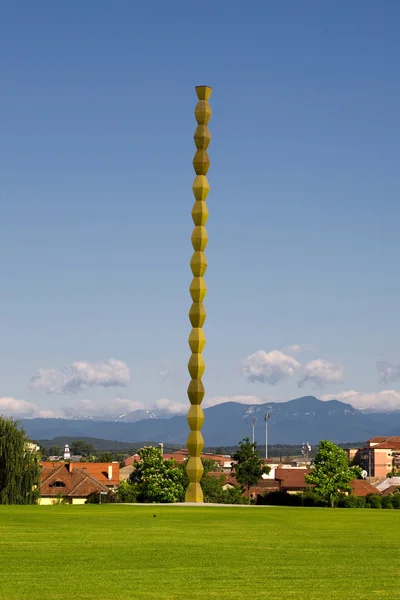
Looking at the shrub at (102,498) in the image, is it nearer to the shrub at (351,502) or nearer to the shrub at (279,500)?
the shrub at (351,502)

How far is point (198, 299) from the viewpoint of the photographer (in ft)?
140

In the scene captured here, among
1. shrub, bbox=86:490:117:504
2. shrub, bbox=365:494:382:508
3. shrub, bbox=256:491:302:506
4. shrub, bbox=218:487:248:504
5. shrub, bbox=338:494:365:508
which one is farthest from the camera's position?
shrub, bbox=218:487:248:504

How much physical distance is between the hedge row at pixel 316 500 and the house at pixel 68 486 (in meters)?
21.1

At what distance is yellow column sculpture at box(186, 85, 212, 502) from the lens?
139ft

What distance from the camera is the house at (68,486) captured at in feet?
256

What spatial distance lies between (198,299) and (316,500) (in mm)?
16883

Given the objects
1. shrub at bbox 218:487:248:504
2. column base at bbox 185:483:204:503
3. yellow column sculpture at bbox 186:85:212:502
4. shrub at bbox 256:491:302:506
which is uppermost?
yellow column sculpture at bbox 186:85:212:502

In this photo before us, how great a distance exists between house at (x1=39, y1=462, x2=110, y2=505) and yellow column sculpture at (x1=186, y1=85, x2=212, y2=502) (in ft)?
112

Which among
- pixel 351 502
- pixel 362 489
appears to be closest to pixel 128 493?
pixel 351 502

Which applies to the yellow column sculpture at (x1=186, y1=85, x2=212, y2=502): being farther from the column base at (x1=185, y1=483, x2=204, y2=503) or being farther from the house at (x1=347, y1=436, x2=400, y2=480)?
the house at (x1=347, y1=436, x2=400, y2=480)

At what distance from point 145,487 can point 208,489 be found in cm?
930

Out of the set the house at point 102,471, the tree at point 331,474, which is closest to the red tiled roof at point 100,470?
the house at point 102,471

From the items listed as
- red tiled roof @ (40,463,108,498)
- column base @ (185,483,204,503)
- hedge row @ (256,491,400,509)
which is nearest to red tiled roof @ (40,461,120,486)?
red tiled roof @ (40,463,108,498)

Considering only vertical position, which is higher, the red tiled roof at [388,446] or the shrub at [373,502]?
the red tiled roof at [388,446]
